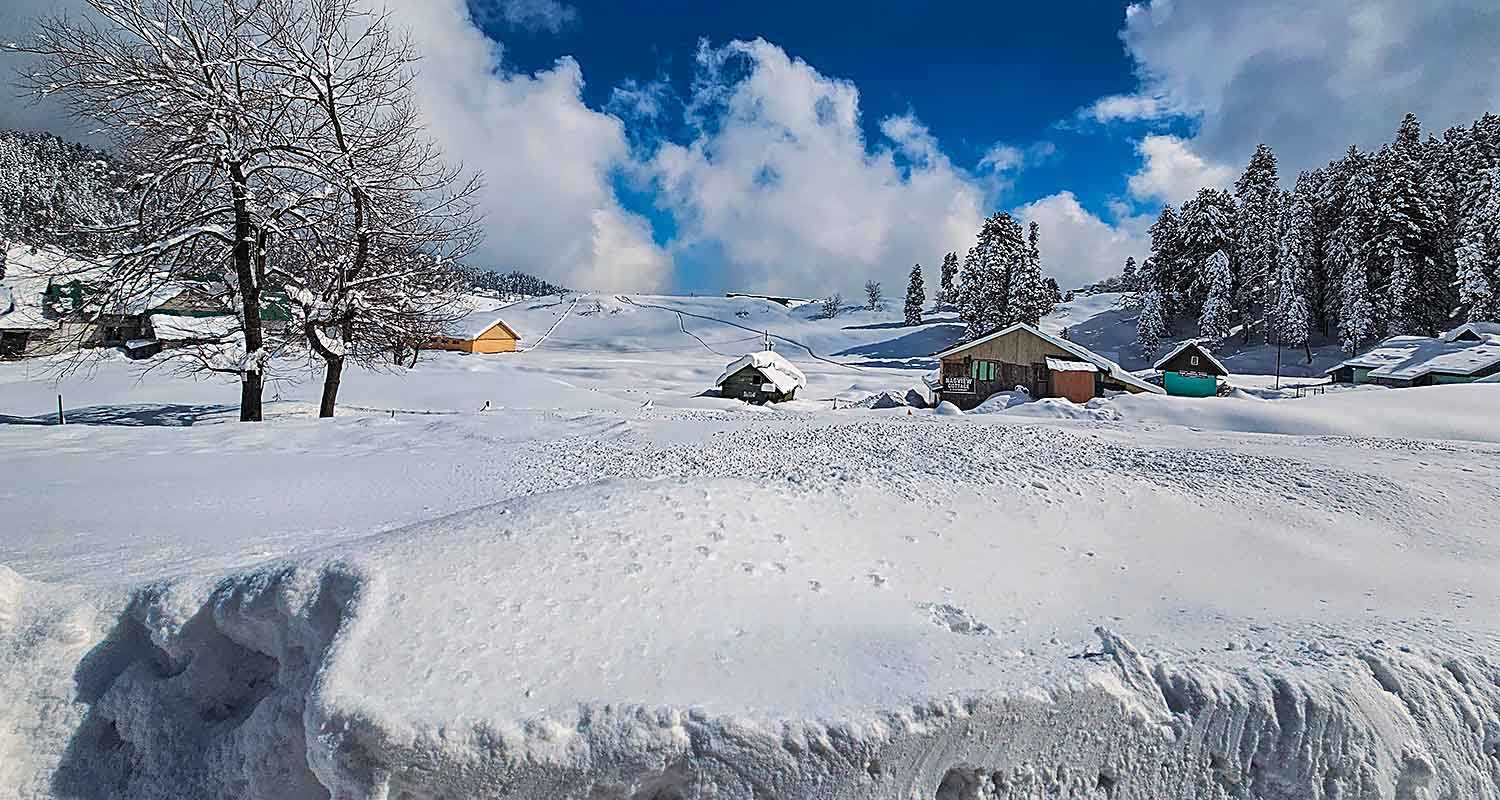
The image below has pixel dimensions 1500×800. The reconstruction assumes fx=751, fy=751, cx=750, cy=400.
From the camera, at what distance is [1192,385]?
119 feet

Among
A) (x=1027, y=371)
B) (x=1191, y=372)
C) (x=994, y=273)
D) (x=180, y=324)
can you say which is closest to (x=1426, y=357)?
(x=1191, y=372)

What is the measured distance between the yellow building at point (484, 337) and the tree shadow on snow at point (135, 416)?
44.6 meters

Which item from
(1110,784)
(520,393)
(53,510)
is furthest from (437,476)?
(520,393)

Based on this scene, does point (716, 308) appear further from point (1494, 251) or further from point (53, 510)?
point (53, 510)

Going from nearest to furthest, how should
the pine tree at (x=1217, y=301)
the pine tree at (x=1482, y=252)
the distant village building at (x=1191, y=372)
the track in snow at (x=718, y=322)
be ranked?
the distant village building at (x=1191, y=372)
the pine tree at (x=1482, y=252)
the pine tree at (x=1217, y=301)
the track in snow at (x=718, y=322)

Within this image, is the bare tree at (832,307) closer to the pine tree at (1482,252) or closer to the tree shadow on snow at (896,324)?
the tree shadow on snow at (896,324)

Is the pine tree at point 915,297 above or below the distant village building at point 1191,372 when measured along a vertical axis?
above

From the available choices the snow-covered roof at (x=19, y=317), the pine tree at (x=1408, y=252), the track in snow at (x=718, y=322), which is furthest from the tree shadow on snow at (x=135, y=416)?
the pine tree at (x=1408, y=252)

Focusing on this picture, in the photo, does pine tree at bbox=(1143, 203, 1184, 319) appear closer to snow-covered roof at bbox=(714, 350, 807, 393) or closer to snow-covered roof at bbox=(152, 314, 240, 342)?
snow-covered roof at bbox=(714, 350, 807, 393)

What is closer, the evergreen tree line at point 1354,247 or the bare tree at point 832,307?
the evergreen tree line at point 1354,247

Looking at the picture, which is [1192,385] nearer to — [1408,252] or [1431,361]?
[1431,361]

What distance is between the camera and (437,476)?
9219 millimetres

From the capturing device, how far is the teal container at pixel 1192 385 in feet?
118

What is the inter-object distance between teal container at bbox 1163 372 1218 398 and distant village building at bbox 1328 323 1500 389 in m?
7.00
